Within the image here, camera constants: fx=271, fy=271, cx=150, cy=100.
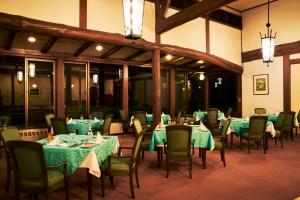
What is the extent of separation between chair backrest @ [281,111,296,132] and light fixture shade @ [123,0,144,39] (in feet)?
17.8

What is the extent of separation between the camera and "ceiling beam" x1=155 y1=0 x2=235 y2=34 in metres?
5.33

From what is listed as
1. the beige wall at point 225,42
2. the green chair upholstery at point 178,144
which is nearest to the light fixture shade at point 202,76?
the beige wall at point 225,42

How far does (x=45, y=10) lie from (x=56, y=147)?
10.1ft

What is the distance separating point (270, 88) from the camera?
10.2m

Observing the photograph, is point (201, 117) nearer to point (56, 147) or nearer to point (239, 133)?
point (239, 133)

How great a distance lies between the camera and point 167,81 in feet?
36.1

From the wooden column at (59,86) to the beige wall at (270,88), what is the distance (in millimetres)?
7183

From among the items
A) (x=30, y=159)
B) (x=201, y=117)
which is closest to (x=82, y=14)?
(x=30, y=159)

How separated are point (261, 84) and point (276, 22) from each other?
A: 91.9 inches

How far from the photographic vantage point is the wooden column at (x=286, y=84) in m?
9.57

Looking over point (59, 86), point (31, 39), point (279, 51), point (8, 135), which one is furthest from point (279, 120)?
point (31, 39)

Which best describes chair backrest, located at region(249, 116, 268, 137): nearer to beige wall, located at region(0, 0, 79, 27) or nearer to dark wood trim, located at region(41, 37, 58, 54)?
beige wall, located at region(0, 0, 79, 27)

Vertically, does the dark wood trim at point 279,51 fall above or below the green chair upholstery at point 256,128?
above

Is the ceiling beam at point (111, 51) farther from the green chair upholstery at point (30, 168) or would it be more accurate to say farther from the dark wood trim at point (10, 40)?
the green chair upholstery at point (30, 168)
